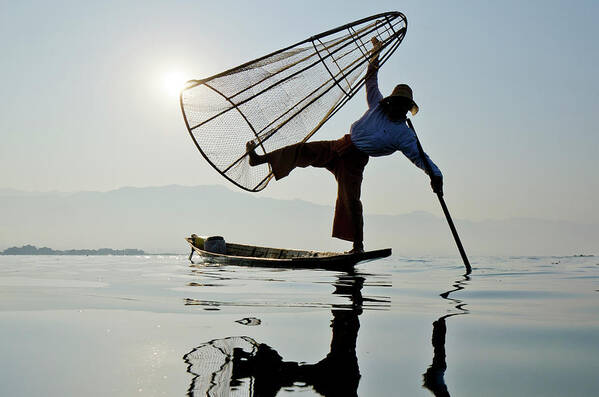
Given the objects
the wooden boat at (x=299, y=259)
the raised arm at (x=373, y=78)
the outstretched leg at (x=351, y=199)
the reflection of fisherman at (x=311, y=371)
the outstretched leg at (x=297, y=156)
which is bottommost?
the reflection of fisherman at (x=311, y=371)

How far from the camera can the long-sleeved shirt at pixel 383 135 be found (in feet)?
22.0

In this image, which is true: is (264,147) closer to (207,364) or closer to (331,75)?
(331,75)

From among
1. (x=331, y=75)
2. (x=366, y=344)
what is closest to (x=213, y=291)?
(x=366, y=344)

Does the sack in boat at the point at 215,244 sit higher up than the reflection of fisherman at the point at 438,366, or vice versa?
the sack in boat at the point at 215,244

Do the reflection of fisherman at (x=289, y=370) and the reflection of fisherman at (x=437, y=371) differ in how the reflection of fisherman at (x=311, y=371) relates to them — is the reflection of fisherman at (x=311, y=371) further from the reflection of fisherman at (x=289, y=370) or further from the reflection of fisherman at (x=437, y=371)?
the reflection of fisherman at (x=437, y=371)

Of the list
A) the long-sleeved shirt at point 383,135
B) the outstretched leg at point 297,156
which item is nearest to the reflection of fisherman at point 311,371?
the long-sleeved shirt at point 383,135

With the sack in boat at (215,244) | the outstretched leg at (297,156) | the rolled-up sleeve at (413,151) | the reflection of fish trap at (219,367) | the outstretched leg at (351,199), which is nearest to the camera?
the reflection of fish trap at (219,367)

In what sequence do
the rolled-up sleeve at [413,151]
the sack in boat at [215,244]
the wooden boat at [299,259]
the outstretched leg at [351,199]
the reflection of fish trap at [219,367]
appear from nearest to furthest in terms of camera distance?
the reflection of fish trap at [219,367]
the rolled-up sleeve at [413,151]
the wooden boat at [299,259]
the outstretched leg at [351,199]
the sack in boat at [215,244]

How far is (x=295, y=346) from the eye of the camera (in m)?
2.28

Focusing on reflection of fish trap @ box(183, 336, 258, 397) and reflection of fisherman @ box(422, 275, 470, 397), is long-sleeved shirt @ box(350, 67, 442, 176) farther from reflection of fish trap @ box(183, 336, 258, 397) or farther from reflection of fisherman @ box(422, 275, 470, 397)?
reflection of fish trap @ box(183, 336, 258, 397)

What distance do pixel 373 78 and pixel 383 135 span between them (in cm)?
99

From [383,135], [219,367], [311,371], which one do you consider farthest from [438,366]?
[383,135]

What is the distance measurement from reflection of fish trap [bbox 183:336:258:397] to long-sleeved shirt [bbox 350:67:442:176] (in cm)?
476

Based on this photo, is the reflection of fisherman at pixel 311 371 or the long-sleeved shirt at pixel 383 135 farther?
the long-sleeved shirt at pixel 383 135
